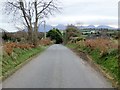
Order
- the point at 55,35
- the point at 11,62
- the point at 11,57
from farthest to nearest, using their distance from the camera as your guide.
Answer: the point at 55,35
the point at 11,57
the point at 11,62

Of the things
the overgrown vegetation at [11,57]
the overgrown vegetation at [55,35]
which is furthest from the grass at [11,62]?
the overgrown vegetation at [55,35]

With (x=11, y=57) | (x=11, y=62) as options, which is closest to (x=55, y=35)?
(x=11, y=57)

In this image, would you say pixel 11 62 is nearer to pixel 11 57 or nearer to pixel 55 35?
pixel 11 57

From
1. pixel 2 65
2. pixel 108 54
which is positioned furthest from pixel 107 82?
pixel 108 54

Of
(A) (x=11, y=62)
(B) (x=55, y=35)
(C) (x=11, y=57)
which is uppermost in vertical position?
(C) (x=11, y=57)

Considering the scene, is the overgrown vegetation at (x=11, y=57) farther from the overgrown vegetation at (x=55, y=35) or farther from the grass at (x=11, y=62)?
the overgrown vegetation at (x=55, y=35)

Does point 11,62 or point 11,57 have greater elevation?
point 11,57

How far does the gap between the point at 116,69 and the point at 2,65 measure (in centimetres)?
670

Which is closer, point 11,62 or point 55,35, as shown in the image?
point 11,62

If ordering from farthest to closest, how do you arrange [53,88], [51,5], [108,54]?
[51,5] → [108,54] → [53,88]

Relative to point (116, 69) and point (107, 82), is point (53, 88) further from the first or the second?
point (116, 69)

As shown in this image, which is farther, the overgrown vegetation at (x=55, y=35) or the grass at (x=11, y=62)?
the overgrown vegetation at (x=55, y=35)

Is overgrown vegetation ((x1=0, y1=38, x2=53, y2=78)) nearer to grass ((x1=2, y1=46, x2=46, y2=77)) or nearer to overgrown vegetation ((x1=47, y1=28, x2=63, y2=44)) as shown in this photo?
grass ((x1=2, y1=46, x2=46, y2=77))

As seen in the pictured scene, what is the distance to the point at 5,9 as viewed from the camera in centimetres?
4756
